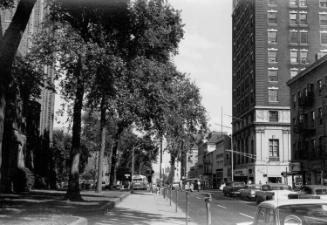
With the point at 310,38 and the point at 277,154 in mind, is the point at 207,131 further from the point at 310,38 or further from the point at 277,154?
the point at 310,38

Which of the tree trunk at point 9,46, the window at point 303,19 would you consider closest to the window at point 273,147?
the window at point 303,19

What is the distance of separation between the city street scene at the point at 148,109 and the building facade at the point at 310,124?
0.18 m

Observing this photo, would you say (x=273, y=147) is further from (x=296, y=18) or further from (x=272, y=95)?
(x=296, y=18)

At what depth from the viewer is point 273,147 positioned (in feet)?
241

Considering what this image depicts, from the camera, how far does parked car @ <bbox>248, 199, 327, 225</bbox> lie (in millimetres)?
6848

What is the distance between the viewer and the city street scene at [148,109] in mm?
18641

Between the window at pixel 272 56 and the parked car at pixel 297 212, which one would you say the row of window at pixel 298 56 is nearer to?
the window at pixel 272 56

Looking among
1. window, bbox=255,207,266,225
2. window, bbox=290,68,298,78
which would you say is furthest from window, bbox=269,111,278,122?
window, bbox=255,207,266,225

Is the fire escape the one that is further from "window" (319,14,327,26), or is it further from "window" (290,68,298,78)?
"window" (319,14,327,26)

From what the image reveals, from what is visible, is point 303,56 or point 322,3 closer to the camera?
point 303,56

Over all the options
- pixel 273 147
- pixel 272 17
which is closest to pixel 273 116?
pixel 273 147

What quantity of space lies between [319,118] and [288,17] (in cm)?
2769

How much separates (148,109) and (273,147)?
158 ft

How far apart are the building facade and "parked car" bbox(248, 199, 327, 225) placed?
138 feet
